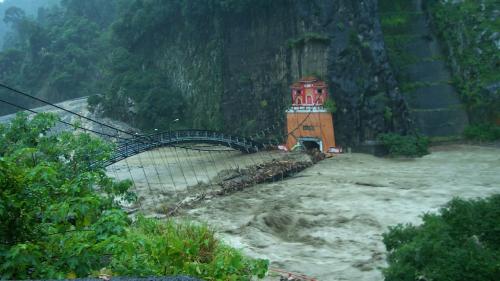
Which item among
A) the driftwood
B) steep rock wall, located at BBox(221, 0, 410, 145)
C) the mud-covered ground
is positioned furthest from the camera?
steep rock wall, located at BBox(221, 0, 410, 145)

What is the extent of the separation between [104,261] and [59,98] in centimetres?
4911

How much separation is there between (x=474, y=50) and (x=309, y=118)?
380 inches

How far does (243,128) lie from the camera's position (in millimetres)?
31594

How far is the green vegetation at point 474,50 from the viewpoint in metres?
25.5

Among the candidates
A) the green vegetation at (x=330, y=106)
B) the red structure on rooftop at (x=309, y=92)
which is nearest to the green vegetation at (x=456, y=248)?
the green vegetation at (x=330, y=106)

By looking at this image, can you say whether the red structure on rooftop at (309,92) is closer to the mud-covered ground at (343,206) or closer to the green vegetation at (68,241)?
the mud-covered ground at (343,206)

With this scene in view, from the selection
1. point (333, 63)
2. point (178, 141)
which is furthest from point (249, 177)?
point (333, 63)

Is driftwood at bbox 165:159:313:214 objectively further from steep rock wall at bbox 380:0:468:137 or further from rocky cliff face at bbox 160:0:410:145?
steep rock wall at bbox 380:0:468:137

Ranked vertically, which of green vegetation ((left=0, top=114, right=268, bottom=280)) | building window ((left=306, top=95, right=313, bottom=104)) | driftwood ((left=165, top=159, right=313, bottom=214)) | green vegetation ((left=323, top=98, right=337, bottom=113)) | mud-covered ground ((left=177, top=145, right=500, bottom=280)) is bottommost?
mud-covered ground ((left=177, top=145, right=500, bottom=280))

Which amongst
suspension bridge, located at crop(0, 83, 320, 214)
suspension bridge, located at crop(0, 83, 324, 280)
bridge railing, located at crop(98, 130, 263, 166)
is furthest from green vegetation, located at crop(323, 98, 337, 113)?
bridge railing, located at crop(98, 130, 263, 166)

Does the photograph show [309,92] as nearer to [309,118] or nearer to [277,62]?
[309,118]

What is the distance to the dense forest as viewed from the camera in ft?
85.7

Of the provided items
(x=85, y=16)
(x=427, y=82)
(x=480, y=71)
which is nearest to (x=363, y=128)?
(x=427, y=82)

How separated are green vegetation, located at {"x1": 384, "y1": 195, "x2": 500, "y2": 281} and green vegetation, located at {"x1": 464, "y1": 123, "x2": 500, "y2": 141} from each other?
18.3m
